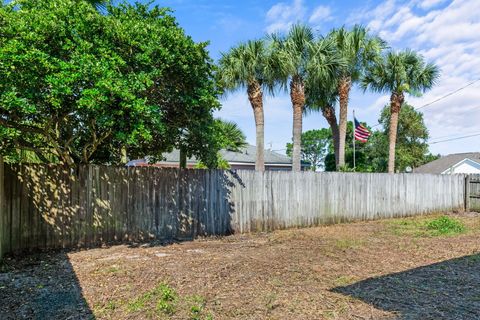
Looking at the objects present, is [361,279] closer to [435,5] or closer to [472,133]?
[435,5]

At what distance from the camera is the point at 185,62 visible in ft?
19.8

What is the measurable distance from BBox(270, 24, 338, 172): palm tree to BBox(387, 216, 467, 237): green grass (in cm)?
399

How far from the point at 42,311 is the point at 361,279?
149 inches

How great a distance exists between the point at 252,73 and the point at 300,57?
1748mm

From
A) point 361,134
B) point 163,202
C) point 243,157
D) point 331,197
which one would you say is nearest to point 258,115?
point 331,197

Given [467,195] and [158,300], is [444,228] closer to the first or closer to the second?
[467,195]

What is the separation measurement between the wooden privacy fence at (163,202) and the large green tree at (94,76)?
69 cm

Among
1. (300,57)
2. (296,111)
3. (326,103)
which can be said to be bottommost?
(296,111)

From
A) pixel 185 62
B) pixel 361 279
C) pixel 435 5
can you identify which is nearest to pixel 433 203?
pixel 435 5

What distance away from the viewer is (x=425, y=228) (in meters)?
9.19

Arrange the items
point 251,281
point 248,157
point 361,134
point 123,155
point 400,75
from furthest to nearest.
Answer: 1. point 248,157
2. point 361,134
3. point 400,75
4. point 123,155
5. point 251,281

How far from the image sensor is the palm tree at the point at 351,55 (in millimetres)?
14094

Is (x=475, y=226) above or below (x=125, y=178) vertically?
below

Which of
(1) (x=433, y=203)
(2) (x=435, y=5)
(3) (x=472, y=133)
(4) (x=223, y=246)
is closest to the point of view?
(4) (x=223, y=246)
